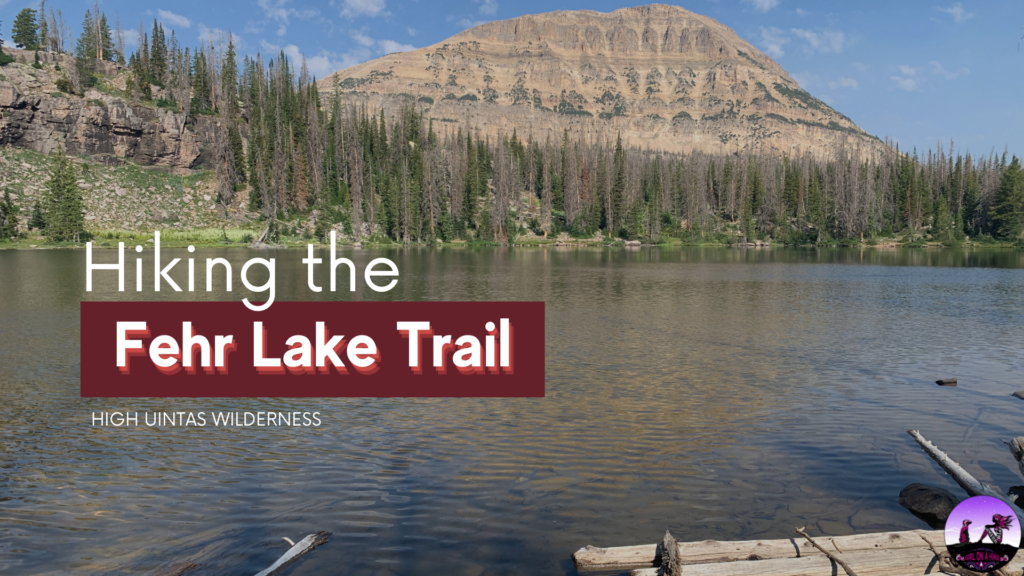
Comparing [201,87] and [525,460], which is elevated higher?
[201,87]

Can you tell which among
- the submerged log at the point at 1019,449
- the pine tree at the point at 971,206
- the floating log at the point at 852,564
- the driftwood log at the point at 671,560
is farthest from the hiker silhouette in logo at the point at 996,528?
the pine tree at the point at 971,206

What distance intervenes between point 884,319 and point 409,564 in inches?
1157

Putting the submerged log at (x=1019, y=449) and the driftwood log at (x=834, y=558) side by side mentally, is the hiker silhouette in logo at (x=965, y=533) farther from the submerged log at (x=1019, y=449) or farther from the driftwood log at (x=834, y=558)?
the submerged log at (x=1019, y=449)

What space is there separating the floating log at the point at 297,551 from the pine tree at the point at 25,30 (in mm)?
162133

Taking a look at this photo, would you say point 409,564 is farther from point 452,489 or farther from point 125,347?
point 125,347

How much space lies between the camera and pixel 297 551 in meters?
7.70

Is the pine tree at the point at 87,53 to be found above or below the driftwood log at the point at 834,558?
above

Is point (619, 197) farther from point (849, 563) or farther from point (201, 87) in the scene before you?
point (849, 563)

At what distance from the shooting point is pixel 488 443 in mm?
12547

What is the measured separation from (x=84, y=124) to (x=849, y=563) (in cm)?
14046

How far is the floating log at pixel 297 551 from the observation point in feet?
23.5

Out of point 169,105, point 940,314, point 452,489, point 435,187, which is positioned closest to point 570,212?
point 435,187

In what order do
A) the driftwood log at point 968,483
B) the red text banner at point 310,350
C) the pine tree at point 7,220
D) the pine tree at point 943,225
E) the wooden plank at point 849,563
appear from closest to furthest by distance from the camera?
the wooden plank at point 849,563 → the driftwood log at point 968,483 → the red text banner at point 310,350 → the pine tree at point 7,220 → the pine tree at point 943,225
